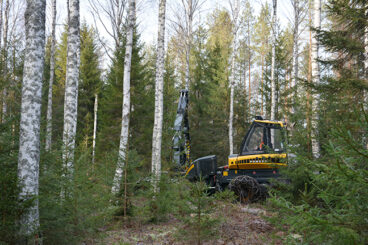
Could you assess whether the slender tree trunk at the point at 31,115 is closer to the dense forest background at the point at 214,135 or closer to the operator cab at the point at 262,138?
the dense forest background at the point at 214,135

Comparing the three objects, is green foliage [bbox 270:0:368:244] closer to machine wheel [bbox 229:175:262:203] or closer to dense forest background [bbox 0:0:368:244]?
dense forest background [bbox 0:0:368:244]

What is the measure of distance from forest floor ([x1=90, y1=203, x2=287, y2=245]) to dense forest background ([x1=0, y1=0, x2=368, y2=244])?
0.33 meters

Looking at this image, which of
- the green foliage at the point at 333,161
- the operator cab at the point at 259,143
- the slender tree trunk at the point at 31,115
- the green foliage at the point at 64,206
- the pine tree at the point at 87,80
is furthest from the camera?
the pine tree at the point at 87,80

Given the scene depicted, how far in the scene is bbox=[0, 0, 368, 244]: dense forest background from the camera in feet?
8.75

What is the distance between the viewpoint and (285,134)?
761cm

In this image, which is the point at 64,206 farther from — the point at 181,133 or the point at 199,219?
the point at 181,133

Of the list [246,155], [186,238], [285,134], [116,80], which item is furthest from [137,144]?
[186,238]

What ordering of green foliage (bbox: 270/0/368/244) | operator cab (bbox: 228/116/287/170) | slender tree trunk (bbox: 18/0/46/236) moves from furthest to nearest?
1. operator cab (bbox: 228/116/287/170)
2. slender tree trunk (bbox: 18/0/46/236)
3. green foliage (bbox: 270/0/368/244)

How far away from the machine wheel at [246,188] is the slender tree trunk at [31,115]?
6191mm

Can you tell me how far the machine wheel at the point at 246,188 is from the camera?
9.07 metres

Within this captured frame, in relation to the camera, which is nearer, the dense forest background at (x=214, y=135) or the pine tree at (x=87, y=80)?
the dense forest background at (x=214, y=135)

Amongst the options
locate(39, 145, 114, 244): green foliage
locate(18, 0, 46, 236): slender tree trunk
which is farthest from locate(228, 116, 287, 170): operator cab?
locate(18, 0, 46, 236): slender tree trunk

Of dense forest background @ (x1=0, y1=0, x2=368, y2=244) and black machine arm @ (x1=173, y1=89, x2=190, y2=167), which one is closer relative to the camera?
dense forest background @ (x1=0, y1=0, x2=368, y2=244)

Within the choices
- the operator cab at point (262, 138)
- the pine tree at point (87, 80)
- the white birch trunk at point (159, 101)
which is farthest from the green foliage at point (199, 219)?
the pine tree at point (87, 80)
